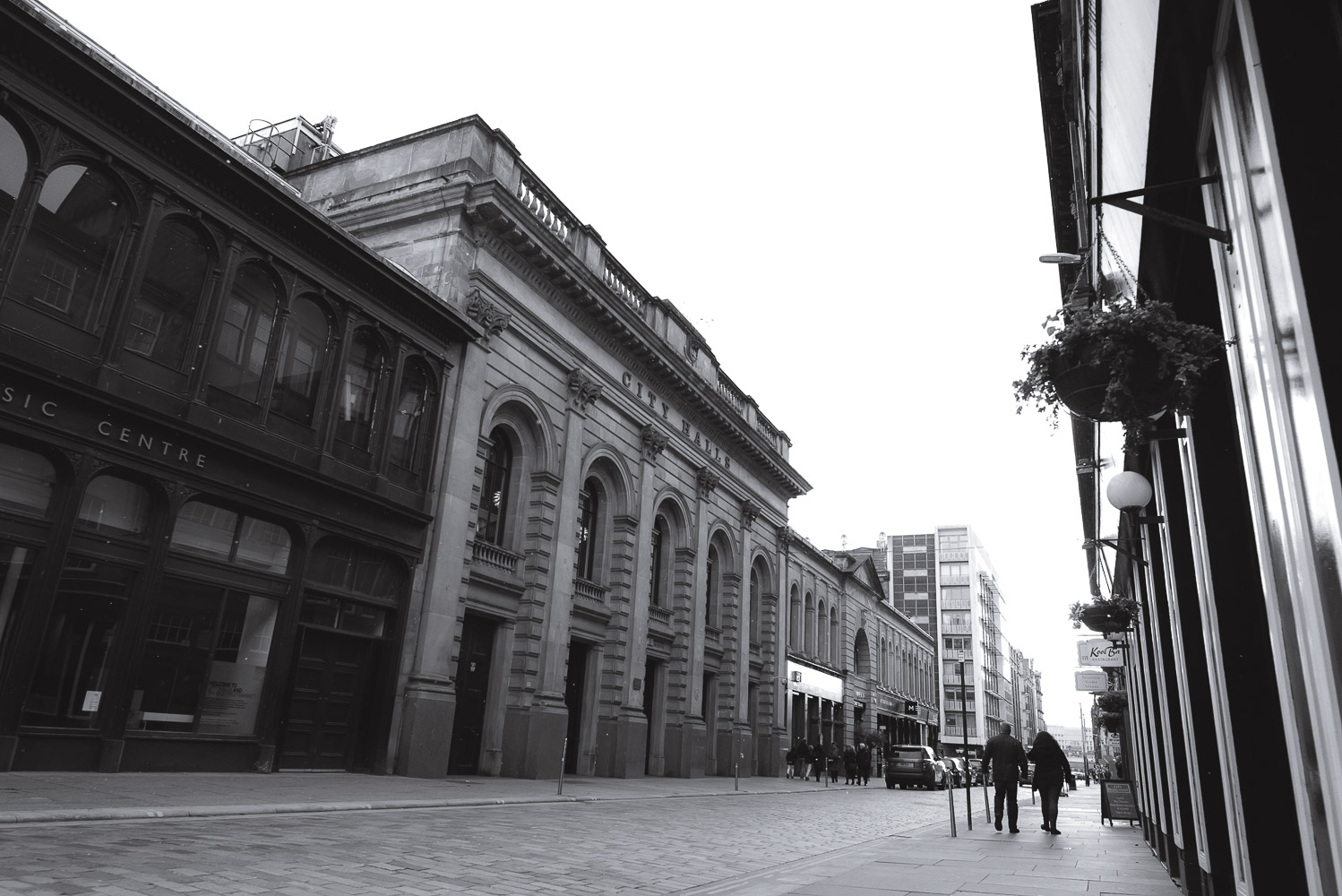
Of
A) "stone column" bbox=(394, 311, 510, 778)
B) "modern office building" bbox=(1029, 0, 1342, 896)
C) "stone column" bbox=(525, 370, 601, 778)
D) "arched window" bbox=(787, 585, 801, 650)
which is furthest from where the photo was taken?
"arched window" bbox=(787, 585, 801, 650)

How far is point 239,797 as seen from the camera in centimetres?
Result: 1044

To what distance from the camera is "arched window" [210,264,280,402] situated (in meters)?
14.1

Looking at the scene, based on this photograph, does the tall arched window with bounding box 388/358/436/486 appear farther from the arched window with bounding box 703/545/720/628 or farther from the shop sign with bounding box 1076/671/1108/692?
the shop sign with bounding box 1076/671/1108/692

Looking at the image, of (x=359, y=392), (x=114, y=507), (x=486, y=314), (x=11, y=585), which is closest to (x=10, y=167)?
(x=114, y=507)

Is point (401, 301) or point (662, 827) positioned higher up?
point (401, 301)

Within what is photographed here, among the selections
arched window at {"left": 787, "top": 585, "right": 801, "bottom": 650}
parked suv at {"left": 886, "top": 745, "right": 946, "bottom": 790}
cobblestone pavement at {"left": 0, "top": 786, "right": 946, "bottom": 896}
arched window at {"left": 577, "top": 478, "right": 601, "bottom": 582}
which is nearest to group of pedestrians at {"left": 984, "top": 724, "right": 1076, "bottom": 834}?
cobblestone pavement at {"left": 0, "top": 786, "right": 946, "bottom": 896}

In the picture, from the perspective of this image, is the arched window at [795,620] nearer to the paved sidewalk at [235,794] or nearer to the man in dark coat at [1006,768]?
the paved sidewalk at [235,794]

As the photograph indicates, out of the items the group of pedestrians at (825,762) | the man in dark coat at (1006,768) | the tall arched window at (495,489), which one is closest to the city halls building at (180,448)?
the tall arched window at (495,489)

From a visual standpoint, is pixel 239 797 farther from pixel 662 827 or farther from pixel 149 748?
pixel 662 827

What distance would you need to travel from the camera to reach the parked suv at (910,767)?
120ft

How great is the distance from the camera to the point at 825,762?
37.6 metres

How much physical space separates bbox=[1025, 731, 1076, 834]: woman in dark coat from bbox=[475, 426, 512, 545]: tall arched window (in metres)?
12.3

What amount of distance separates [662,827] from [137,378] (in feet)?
33.0

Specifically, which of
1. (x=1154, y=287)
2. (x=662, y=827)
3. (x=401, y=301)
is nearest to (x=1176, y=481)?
(x=1154, y=287)
